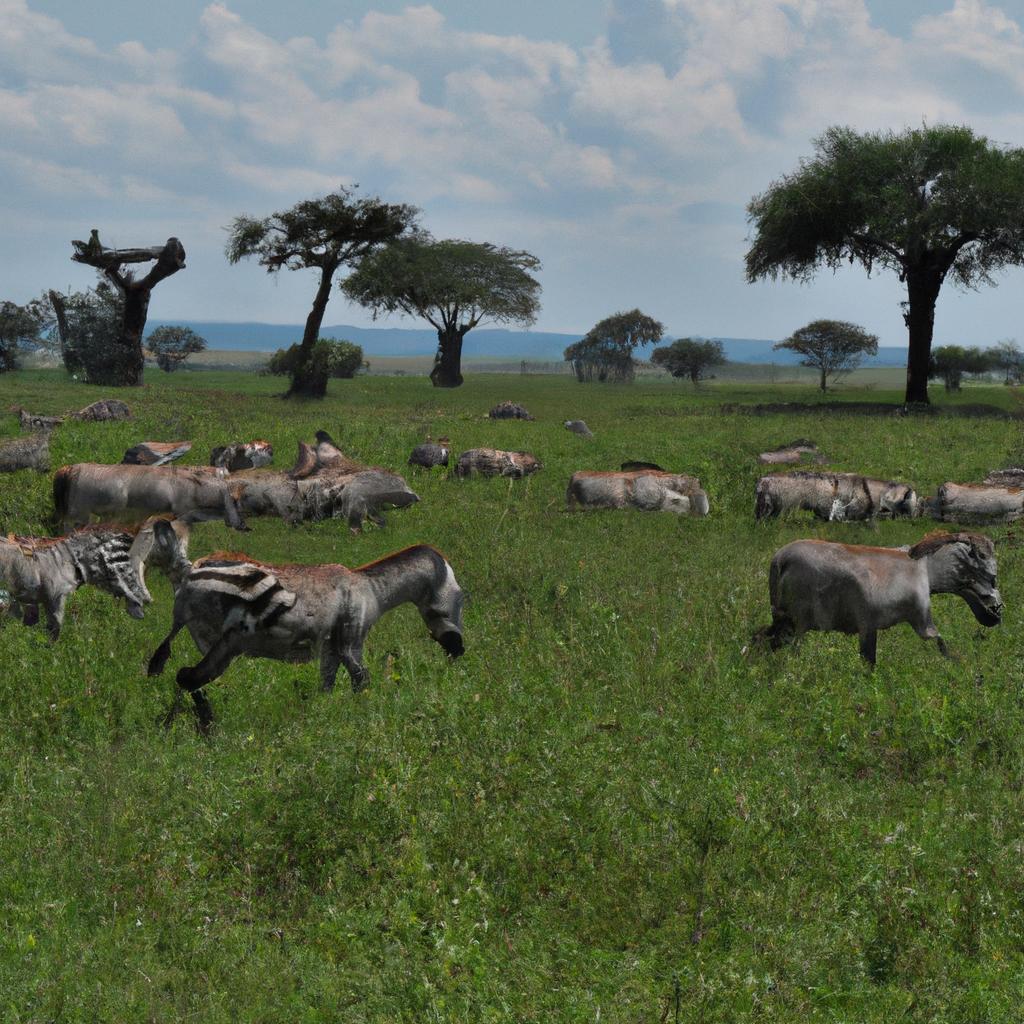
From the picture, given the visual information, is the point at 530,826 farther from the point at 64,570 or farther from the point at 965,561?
the point at 64,570

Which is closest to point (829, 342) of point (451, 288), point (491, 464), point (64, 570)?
point (451, 288)

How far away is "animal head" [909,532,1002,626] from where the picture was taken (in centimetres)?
1136

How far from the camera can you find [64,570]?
12305 millimetres

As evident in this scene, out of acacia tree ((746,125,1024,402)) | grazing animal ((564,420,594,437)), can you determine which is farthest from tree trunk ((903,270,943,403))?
grazing animal ((564,420,594,437))

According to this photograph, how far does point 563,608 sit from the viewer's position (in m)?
13.6

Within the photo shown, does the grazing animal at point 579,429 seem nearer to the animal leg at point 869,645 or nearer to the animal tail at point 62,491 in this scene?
the animal tail at point 62,491

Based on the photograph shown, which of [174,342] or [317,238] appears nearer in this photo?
[317,238]

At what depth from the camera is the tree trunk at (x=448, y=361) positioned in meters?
70.9

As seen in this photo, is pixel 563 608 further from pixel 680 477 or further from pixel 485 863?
pixel 680 477

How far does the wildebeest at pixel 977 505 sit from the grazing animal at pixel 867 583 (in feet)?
30.9

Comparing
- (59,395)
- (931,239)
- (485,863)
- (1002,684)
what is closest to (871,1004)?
(485,863)

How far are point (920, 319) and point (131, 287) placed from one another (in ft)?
129

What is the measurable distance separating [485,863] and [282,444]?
20492 millimetres

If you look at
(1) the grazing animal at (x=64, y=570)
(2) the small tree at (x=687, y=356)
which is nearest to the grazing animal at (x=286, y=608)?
(1) the grazing animal at (x=64, y=570)
